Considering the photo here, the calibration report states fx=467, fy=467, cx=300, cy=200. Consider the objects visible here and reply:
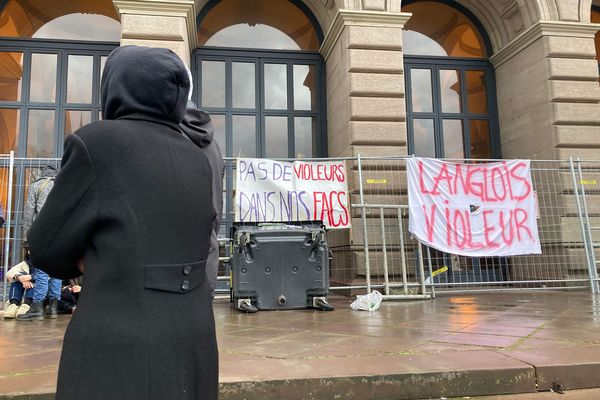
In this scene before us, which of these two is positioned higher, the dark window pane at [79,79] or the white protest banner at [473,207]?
the dark window pane at [79,79]

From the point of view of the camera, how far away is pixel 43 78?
1021 centimetres

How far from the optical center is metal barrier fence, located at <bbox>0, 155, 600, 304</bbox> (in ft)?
25.9

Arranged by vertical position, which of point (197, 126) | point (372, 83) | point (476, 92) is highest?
point (476, 92)

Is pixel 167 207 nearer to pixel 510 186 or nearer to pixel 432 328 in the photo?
pixel 432 328

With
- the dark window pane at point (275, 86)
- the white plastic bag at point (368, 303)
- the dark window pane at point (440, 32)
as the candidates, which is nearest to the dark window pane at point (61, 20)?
the dark window pane at point (275, 86)

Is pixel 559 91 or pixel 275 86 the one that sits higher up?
pixel 275 86

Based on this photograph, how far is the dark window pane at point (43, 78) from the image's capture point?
33.2 feet

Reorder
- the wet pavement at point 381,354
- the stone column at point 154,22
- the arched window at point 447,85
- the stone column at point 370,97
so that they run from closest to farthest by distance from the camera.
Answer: the wet pavement at point 381,354 → the stone column at point 154,22 → the stone column at point 370,97 → the arched window at point 447,85

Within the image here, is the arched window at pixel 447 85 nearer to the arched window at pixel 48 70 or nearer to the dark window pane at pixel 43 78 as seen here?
the arched window at pixel 48 70

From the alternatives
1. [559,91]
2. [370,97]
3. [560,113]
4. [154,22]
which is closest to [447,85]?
[559,91]

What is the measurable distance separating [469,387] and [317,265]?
3589 millimetres

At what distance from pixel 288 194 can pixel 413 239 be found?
238 cm

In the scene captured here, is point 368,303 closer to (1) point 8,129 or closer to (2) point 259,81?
(2) point 259,81

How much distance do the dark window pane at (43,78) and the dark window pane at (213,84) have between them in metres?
3.24
